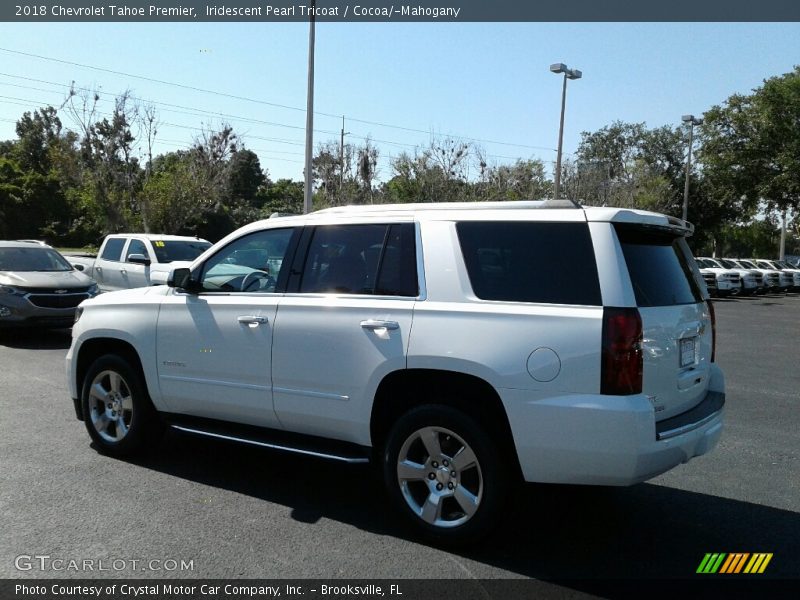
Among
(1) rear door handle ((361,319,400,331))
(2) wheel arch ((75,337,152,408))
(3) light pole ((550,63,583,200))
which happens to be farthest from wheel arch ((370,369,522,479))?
(3) light pole ((550,63,583,200))

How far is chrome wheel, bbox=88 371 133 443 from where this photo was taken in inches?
222

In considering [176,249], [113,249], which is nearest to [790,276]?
[176,249]

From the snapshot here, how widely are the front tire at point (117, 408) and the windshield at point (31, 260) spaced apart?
805 centimetres

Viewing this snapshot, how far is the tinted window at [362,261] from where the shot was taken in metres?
4.46

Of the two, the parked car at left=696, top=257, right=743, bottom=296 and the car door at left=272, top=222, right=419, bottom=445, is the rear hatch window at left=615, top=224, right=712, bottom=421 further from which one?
the parked car at left=696, top=257, right=743, bottom=296

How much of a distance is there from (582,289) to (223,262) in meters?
2.78

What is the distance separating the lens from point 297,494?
4.98m

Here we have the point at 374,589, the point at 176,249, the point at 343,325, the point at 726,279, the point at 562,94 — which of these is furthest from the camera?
the point at 726,279

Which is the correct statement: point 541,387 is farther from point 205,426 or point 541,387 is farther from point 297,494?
point 205,426

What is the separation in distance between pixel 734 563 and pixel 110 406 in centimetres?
460

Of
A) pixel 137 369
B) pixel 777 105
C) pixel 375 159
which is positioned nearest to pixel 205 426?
pixel 137 369

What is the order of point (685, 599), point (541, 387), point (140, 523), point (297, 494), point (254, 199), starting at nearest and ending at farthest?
point (685, 599), point (541, 387), point (140, 523), point (297, 494), point (254, 199)

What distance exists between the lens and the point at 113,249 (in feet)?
50.8

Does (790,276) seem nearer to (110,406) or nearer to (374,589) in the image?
(110,406)
